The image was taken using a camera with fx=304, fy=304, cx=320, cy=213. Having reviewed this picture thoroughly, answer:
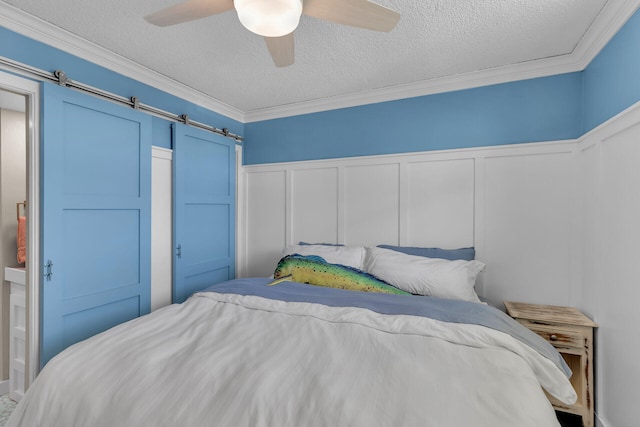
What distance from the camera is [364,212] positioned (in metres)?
3.03

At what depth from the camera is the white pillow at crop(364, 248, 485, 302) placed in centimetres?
221

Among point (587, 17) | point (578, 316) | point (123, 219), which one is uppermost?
point (587, 17)

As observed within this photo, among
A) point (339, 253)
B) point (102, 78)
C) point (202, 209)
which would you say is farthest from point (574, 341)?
point (102, 78)

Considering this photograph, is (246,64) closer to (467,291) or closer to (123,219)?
(123,219)

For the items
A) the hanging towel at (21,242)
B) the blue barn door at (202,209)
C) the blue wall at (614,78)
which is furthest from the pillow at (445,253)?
the hanging towel at (21,242)

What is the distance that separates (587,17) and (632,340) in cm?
186

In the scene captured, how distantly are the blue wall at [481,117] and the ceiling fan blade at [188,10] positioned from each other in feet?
6.24

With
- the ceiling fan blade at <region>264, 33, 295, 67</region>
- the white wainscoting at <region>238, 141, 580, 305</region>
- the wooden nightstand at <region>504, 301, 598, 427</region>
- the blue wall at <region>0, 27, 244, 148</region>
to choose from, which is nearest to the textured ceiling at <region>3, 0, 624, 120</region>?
the blue wall at <region>0, 27, 244, 148</region>

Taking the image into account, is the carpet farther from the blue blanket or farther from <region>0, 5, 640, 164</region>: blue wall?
<region>0, 5, 640, 164</region>: blue wall

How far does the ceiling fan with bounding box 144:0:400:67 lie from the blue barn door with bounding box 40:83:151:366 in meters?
1.10

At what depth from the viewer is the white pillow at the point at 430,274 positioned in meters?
2.21

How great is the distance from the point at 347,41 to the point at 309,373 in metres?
2.04

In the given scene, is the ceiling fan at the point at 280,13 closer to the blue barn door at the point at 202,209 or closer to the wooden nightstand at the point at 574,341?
the blue barn door at the point at 202,209

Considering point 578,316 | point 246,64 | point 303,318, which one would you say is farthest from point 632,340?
point 246,64
